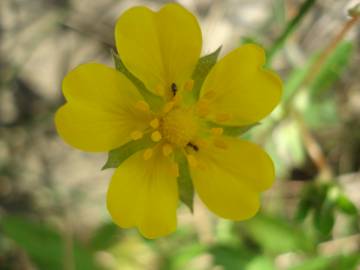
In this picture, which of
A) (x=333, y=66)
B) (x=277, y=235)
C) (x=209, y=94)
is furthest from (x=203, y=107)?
(x=277, y=235)

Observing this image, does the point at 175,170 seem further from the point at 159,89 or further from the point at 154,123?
the point at 159,89

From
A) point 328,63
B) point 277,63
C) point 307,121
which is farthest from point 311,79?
point 277,63

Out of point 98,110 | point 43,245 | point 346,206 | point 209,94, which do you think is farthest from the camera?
point 43,245

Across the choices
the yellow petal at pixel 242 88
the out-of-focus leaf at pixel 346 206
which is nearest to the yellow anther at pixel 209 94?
the yellow petal at pixel 242 88

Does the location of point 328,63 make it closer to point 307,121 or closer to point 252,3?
point 307,121

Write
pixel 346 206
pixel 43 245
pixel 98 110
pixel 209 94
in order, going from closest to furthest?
pixel 98 110, pixel 209 94, pixel 346 206, pixel 43 245

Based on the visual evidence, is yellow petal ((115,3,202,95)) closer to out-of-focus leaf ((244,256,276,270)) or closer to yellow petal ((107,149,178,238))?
yellow petal ((107,149,178,238))
